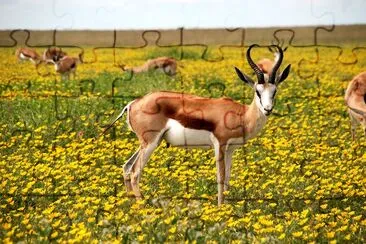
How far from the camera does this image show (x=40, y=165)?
5848 millimetres

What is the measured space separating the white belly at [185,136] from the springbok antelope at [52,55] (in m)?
4.34

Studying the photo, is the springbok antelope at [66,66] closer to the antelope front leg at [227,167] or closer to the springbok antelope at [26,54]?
the springbok antelope at [26,54]

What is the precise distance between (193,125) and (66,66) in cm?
472

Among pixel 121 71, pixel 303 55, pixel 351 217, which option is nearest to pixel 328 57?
pixel 303 55

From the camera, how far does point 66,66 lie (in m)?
10.1

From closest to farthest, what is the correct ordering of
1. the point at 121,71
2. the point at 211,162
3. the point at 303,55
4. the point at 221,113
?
1. the point at 221,113
2. the point at 211,162
3. the point at 121,71
4. the point at 303,55

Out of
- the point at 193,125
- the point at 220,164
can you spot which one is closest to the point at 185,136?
the point at 193,125

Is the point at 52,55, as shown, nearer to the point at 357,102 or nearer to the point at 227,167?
the point at 357,102

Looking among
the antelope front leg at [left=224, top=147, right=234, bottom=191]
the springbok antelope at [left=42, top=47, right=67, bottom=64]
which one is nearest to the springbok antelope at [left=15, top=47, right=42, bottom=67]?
the springbok antelope at [left=42, top=47, right=67, bottom=64]

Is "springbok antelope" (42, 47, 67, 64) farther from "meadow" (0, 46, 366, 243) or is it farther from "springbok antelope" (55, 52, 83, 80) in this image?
"meadow" (0, 46, 366, 243)

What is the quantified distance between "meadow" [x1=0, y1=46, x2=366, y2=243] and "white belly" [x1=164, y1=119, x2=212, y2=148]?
234mm

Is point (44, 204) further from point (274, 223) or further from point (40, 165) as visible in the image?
point (274, 223)

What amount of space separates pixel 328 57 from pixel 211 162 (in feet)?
17.3

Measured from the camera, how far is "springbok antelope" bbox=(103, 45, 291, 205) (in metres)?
5.66
